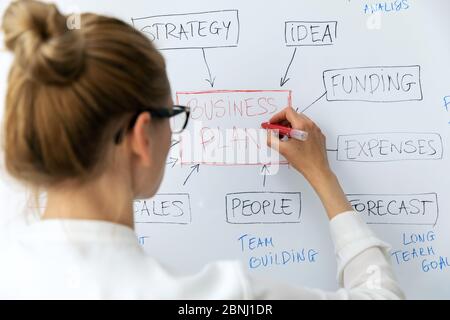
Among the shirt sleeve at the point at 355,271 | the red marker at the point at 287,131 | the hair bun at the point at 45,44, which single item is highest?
the hair bun at the point at 45,44

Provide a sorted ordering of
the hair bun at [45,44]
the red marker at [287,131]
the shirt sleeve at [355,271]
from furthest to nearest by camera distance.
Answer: the red marker at [287,131], the shirt sleeve at [355,271], the hair bun at [45,44]

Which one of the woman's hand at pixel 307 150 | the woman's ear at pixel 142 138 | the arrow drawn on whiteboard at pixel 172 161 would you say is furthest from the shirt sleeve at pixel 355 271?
the arrow drawn on whiteboard at pixel 172 161

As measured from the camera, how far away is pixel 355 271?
781 millimetres

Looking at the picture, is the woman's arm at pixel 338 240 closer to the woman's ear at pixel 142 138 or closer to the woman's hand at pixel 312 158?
the woman's hand at pixel 312 158

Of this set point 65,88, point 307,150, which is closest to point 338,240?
point 307,150

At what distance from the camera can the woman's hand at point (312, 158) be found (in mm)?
884

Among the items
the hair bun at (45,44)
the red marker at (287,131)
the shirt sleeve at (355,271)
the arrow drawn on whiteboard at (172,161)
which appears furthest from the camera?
the arrow drawn on whiteboard at (172,161)

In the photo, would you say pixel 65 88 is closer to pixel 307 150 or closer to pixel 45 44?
pixel 45 44

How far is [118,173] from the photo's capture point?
0.63 m

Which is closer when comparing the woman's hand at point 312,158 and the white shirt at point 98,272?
the white shirt at point 98,272

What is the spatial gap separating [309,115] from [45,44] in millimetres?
552

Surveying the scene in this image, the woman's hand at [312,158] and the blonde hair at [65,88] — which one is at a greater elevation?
the blonde hair at [65,88]
